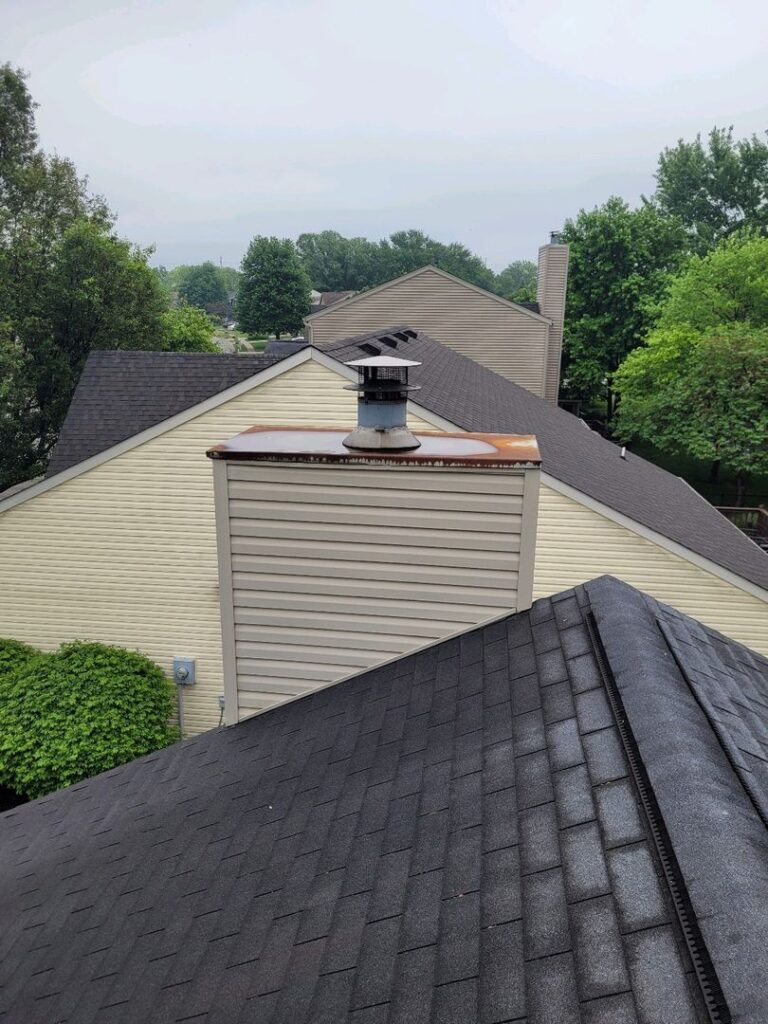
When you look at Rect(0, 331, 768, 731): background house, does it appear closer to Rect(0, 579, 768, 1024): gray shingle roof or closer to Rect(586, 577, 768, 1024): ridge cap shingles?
Rect(0, 579, 768, 1024): gray shingle roof

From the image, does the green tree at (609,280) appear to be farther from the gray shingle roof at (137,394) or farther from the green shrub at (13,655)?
the green shrub at (13,655)

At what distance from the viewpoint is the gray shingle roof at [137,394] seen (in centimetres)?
1364

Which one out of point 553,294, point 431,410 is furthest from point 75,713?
point 553,294

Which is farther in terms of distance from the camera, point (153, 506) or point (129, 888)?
point (153, 506)

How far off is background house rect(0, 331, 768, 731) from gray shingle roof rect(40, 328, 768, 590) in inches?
1.8

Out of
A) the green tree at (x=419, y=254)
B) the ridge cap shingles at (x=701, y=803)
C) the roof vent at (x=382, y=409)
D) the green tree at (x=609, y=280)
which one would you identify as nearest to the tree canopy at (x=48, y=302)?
the roof vent at (x=382, y=409)

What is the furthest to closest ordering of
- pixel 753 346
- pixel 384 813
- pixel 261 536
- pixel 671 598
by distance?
1. pixel 753 346
2. pixel 671 598
3. pixel 261 536
4. pixel 384 813

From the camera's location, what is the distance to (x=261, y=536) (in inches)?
209

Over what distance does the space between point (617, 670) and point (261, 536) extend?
8.72ft

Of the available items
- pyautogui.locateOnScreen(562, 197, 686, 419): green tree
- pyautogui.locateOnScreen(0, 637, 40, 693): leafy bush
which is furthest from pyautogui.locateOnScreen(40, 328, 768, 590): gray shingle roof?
pyautogui.locateOnScreen(562, 197, 686, 419): green tree

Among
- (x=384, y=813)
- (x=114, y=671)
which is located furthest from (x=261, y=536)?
(x=114, y=671)

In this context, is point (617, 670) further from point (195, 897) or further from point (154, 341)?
point (154, 341)

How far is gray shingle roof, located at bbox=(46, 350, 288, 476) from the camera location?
13.6 m

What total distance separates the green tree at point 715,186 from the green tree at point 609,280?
1637 cm
